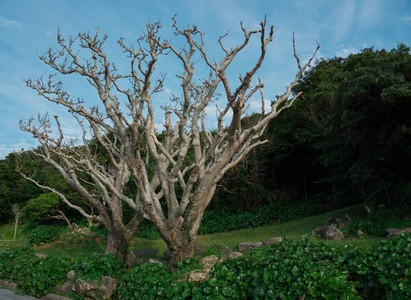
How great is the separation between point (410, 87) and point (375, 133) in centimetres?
192

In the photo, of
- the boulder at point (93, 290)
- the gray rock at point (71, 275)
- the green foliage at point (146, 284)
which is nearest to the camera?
the green foliage at point (146, 284)

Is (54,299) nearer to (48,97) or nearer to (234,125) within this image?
(234,125)

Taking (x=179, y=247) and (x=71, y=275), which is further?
(x=179, y=247)

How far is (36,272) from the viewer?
22.6ft

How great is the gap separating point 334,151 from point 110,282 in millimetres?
10653

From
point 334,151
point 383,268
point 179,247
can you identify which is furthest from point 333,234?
point 383,268

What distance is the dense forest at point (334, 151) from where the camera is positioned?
1005cm

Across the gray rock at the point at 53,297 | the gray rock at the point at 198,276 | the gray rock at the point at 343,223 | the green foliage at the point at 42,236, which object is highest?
the green foliage at the point at 42,236

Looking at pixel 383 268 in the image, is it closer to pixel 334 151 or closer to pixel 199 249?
pixel 199 249

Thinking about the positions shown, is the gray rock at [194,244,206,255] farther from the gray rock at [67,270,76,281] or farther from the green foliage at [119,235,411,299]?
the green foliage at [119,235,411,299]

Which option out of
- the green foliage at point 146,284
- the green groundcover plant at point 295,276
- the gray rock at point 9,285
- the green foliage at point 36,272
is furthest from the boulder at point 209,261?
the gray rock at point 9,285

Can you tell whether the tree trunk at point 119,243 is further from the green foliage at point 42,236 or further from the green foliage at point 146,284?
the green foliage at point 42,236

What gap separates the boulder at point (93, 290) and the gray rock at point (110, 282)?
103 mm

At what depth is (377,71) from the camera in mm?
10000
